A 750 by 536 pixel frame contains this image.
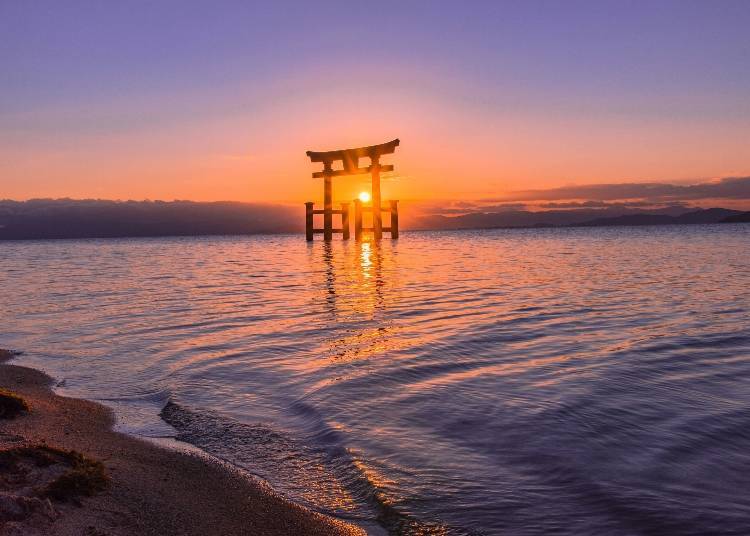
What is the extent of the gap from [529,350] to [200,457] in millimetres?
5162

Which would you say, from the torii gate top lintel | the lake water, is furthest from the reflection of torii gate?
the lake water

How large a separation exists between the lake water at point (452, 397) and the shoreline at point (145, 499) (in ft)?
0.80

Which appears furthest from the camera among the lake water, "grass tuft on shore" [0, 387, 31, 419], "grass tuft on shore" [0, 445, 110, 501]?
"grass tuft on shore" [0, 387, 31, 419]

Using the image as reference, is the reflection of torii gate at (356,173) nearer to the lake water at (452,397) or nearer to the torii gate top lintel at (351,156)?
the torii gate top lintel at (351,156)

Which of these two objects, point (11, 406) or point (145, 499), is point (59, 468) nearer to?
point (145, 499)

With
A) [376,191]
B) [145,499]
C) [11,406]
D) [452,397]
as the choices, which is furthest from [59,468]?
[376,191]

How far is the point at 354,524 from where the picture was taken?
10.7ft

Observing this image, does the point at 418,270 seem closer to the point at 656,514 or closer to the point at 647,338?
the point at 647,338

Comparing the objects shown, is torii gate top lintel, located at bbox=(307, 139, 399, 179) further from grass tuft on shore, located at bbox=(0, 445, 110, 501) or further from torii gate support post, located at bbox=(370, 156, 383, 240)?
grass tuft on shore, located at bbox=(0, 445, 110, 501)

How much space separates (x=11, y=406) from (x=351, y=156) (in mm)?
40307

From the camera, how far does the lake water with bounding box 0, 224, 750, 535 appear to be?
361cm

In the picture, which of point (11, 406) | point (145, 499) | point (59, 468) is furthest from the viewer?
point (11, 406)

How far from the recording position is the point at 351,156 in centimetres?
4388

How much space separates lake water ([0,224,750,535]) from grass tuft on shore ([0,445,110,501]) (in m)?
1.07
